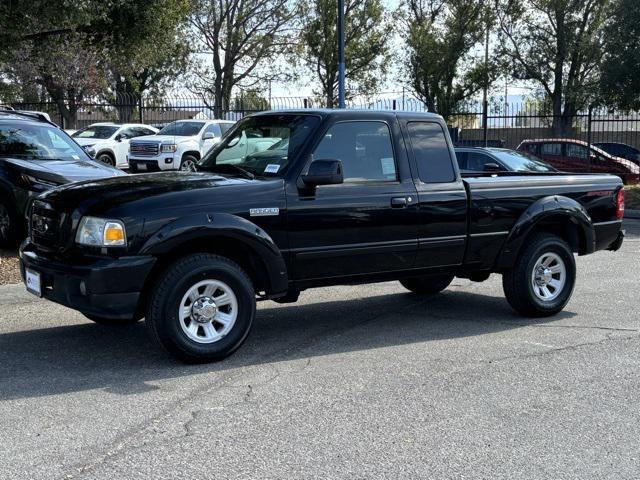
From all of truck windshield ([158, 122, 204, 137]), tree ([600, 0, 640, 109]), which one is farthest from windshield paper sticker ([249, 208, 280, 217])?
truck windshield ([158, 122, 204, 137])

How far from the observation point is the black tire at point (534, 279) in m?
7.35

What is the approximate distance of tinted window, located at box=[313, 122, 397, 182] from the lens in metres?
6.41

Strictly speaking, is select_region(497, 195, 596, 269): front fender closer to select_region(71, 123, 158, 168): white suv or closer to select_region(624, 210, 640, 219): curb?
select_region(624, 210, 640, 219): curb

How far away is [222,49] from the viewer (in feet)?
147

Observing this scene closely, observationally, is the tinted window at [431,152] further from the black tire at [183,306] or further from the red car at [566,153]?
the red car at [566,153]

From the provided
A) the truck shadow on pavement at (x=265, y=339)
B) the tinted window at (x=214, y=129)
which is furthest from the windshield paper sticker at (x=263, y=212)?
the tinted window at (x=214, y=129)

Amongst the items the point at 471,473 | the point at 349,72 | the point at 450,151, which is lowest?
the point at 471,473

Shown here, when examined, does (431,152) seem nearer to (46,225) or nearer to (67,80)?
(46,225)

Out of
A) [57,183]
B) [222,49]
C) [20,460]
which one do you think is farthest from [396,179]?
[222,49]

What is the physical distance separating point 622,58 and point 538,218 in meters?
15.3

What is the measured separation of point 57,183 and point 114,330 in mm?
3808

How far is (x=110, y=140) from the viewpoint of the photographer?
25422 mm

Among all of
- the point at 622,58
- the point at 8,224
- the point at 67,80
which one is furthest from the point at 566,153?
the point at 67,80

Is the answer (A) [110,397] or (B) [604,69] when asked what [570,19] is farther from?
(A) [110,397]
